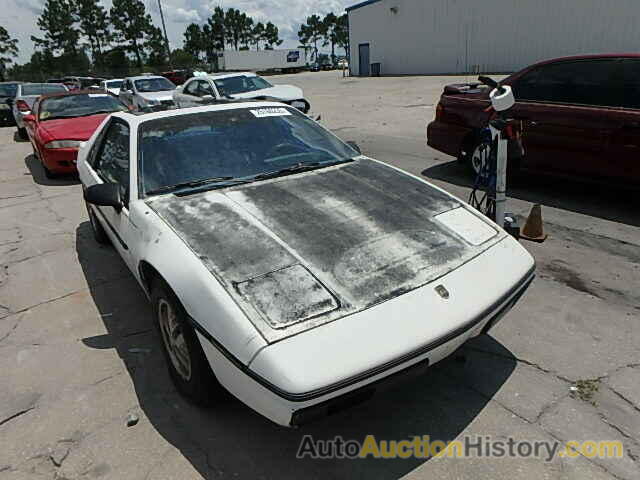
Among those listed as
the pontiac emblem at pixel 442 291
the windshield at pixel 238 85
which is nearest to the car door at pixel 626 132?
the pontiac emblem at pixel 442 291

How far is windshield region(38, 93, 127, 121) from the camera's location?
26.8 feet

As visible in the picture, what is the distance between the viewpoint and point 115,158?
3.44 metres

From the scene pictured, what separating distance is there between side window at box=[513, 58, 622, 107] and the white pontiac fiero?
3074 mm

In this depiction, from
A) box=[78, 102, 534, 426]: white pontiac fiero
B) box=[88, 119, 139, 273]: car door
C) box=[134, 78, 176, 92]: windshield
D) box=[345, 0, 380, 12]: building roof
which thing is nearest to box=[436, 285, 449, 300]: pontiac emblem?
box=[78, 102, 534, 426]: white pontiac fiero

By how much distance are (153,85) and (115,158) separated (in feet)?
40.4

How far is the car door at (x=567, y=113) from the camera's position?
15.6ft

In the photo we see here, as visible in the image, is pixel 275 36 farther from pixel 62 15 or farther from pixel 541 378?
pixel 541 378

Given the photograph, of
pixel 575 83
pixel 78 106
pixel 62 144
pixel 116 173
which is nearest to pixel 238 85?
pixel 78 106

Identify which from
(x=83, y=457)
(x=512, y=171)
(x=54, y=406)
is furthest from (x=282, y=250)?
(x=512, y=171)

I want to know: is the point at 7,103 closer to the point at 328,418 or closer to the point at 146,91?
the point at 146,91

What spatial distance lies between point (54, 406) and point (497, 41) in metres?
28.4

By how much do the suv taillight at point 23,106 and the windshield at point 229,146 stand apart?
1049 cm

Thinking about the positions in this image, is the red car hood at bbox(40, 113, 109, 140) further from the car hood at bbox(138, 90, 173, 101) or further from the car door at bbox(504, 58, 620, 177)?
the car door at bbox(504, 58, 620, 177)

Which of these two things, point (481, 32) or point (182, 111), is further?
point (481, 32)
